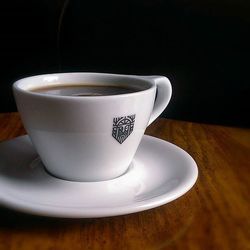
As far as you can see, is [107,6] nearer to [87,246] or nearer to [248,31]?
[248,31]

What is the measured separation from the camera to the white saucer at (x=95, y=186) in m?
0.37

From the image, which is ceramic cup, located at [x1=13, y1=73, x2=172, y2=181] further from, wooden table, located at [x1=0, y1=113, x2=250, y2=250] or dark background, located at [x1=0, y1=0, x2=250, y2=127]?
dark background, located at [x1=0, y1=0, x2=250, y2=127]

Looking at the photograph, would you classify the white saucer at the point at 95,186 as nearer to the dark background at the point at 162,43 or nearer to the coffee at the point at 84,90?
the coffee at the point at 84,90

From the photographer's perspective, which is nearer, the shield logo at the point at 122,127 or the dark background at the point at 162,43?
the shield logo at the point at 122,127

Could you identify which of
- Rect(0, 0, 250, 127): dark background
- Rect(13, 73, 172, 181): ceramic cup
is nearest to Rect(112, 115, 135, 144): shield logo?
Rect(13, 73, 172, 181): ceramic cup

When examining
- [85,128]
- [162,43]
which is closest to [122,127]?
[85,128]

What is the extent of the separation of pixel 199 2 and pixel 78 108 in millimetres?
711

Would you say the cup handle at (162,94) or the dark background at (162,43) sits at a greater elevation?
the cup handle at (162,94)

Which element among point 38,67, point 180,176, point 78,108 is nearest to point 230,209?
point 180,176

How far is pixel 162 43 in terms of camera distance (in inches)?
42.2

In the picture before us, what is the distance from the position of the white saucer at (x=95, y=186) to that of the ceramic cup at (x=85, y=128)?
15mm

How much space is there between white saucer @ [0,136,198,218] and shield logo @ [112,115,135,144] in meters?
0.05

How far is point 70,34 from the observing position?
111 centimetres

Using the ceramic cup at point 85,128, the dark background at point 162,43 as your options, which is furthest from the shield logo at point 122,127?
the dark background at point 162,43
